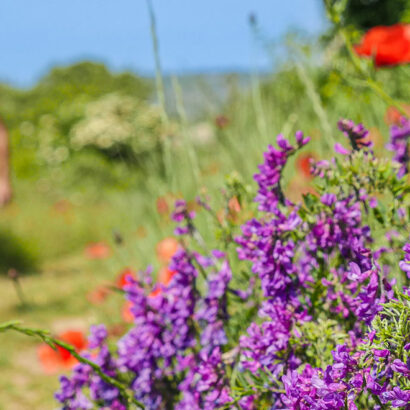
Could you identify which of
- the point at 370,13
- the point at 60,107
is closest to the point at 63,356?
the point at 370,13

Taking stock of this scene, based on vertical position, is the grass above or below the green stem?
below

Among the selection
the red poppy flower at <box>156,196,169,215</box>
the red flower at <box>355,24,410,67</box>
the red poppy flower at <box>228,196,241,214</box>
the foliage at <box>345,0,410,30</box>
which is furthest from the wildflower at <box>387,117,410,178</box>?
the foliage at <box>345,0,410,30</box>

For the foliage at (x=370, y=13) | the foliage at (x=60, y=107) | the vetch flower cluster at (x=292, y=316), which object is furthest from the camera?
the foliage at (x=60, y=107)

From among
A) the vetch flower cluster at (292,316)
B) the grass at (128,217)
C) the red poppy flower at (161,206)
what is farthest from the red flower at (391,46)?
the vetch flower cluster at (292,316)

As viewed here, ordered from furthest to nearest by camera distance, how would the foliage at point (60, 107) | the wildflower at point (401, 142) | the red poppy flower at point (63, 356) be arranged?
A: the foliage at point (60, 107) → the red poppy flower at point (63, 356) → the wildflower at point (401, 142)

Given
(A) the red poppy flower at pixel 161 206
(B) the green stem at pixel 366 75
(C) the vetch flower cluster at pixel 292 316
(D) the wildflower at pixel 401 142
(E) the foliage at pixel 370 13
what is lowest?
(A) the red poppy flower at pixel 161 206

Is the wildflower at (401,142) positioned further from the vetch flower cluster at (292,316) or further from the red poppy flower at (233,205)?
the red poppy flower at (233,205)

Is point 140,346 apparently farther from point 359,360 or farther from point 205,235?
point 205,235

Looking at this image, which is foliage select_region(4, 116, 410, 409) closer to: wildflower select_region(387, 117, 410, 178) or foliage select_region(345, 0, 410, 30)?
wildflower select_region(387, 117, 410, 178)

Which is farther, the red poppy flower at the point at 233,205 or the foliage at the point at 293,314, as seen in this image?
the red poppy flower at the point at 233,205

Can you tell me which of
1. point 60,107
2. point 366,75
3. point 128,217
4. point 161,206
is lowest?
point 128,217

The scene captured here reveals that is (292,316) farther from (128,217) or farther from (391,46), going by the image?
(128,217)

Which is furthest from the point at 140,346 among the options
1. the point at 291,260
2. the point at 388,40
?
the point at 388,40

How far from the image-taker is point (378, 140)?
8.30 ft
